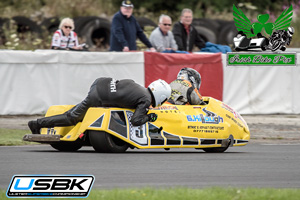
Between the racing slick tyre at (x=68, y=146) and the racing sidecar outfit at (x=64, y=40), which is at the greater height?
the racing sidecar outfit at (x=64, y=40)

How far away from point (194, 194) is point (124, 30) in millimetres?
8642

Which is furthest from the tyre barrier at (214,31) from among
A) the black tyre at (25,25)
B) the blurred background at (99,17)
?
the black tyre at (25,25)

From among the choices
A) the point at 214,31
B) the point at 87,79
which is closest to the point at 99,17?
the point at 214,31

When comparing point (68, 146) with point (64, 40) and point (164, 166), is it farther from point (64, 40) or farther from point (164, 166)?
point (64, 40)

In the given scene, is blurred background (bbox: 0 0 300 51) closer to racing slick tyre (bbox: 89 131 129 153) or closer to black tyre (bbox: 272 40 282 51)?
black tyre (bbox: 272 40 282 51)

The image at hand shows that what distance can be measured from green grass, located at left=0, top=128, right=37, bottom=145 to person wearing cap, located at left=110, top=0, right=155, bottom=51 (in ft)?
9.80

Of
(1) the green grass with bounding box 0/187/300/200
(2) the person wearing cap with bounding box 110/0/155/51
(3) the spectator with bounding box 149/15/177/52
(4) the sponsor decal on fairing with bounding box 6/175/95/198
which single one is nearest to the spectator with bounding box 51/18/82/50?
(2) the person wearing cap with bounding box 110/0/155/51

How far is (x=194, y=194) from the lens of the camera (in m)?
6.48

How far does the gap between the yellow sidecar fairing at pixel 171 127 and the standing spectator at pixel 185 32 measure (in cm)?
467

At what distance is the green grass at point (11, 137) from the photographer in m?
11.4

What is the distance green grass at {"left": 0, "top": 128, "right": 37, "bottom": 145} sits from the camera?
447 inches

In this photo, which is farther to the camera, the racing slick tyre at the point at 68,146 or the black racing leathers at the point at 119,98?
the racing slick tyre at the point at 68,146

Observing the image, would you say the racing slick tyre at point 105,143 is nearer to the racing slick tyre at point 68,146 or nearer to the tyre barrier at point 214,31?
the racing slick tyre at point 68,146

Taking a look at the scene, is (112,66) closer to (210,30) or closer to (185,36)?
(185,36)
